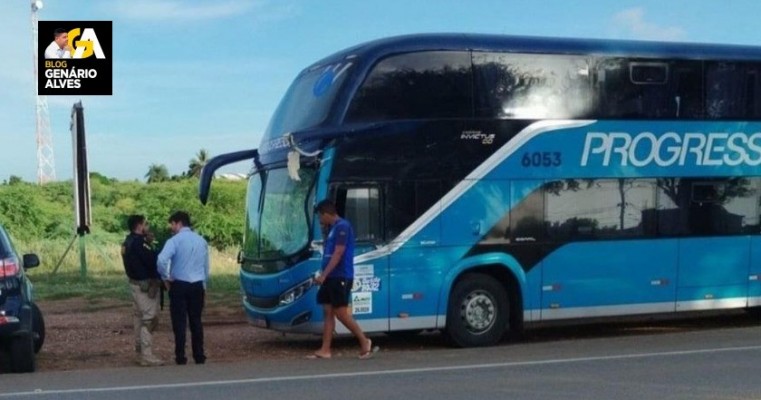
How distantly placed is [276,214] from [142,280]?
2.17 meters

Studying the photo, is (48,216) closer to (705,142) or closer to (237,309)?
(237,309)

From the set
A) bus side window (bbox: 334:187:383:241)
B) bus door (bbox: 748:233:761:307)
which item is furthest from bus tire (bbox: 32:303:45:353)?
bus door (bbox: 748:233:761:307)

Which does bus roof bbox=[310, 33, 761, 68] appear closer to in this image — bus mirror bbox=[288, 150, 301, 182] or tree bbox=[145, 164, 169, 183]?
bus mirror bbox=[288, 150, 301, 182]

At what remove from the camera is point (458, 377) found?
34.0 ft

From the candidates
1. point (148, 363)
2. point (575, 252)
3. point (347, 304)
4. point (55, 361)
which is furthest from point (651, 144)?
point (55, 361)

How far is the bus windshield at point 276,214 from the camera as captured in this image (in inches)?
509

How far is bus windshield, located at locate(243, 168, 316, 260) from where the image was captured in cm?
1293

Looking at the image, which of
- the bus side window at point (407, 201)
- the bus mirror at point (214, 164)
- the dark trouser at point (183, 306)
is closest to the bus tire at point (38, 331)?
the dark trouser at point (183, 306)

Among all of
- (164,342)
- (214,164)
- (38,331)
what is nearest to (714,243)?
(214,164)

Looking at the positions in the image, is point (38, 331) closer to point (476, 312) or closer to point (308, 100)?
point (308, 100)

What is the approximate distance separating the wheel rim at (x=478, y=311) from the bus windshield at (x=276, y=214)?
7.63 feet

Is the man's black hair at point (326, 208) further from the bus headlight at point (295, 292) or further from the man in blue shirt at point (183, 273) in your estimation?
the man in blue shirt at point (183, 273)

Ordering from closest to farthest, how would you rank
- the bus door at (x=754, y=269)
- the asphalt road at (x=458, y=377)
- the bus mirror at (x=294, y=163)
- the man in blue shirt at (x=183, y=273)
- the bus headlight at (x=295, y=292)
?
1. the asphalt road at (x=458, y=377)
2. the man in blue shirt at (x=183, y=273)
3. the bus headlight at (x=295, y=292)
4. the bus mirror at (x=294, y=163)
5. the bus door at (x=754, y=269)

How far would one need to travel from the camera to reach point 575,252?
45.9 ft
